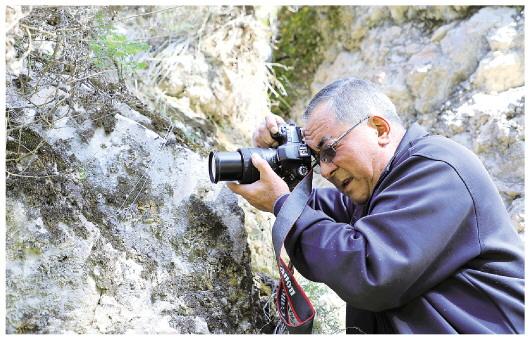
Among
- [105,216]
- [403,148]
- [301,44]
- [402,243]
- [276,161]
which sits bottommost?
[301,44]

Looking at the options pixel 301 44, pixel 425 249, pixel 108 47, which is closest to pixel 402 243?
pixel 425 249

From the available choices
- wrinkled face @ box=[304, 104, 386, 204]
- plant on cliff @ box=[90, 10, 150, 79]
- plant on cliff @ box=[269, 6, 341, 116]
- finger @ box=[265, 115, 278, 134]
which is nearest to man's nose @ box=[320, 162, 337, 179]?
wrinkled face @ box=[304, 104, 386, 204]

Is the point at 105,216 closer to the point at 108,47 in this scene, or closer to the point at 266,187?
the point at 266,187

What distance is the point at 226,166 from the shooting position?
213 cm

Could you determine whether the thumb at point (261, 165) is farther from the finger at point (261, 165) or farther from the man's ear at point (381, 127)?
the man's ear at point (381, 127)

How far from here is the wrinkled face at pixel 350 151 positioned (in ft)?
7.05

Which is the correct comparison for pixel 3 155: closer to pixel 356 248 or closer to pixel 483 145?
pixel 356 248

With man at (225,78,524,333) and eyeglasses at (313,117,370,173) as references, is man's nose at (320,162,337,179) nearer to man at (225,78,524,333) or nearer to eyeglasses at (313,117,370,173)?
eyeglasses at (313,117,370,173)

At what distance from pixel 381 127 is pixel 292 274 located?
25.0 inches

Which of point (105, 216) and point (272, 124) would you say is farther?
point (272, 124)

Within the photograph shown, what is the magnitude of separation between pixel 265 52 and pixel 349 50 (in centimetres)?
93

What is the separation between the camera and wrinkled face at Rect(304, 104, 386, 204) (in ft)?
7.05

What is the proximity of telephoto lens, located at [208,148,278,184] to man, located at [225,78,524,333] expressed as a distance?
2.5 inches

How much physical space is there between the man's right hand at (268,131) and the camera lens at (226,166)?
264mm
